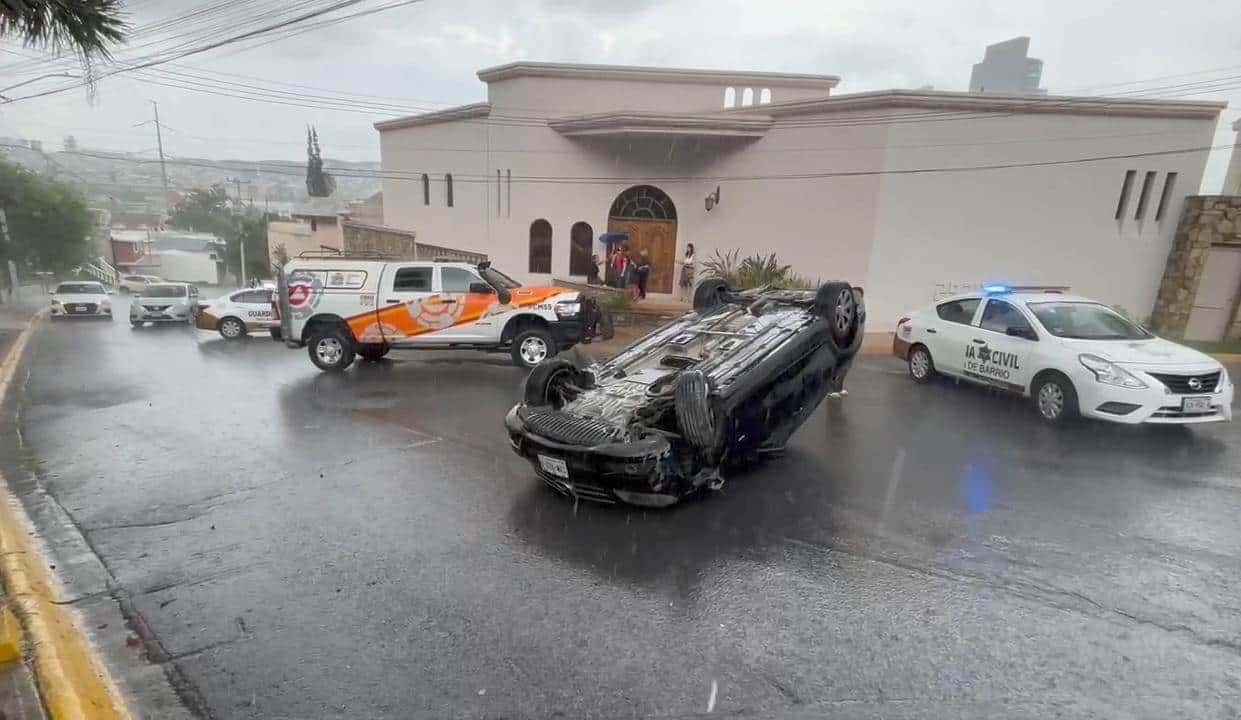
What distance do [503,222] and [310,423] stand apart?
13.5 metres

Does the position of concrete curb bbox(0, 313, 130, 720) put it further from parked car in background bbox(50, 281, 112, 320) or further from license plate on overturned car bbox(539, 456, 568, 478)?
parked car in background bbox(50, 281, 112, 320)

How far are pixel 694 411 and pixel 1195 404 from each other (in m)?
5.83

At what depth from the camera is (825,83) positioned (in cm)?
1994

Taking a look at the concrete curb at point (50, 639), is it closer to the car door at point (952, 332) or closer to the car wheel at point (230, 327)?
the car door at point (952, 332)

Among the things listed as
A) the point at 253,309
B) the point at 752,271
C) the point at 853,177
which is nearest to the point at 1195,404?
the point at 853,177

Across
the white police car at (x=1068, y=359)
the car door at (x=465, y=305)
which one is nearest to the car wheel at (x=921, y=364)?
the white police car at (x=1068, y=359)

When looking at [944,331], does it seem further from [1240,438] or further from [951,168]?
[951,168]

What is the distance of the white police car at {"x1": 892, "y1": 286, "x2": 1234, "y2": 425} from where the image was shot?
7004 millimetres

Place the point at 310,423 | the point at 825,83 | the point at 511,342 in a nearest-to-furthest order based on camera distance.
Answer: the point at 310,423 < the point at 511,342 < the point at 825,83

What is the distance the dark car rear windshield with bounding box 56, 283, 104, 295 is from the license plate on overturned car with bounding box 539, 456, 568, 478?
2603 cm

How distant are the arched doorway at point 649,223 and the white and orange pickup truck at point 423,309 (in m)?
8.27

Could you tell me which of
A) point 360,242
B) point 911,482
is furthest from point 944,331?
point 360,242

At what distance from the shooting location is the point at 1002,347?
848 centimetres

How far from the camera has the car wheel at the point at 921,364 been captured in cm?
1005
